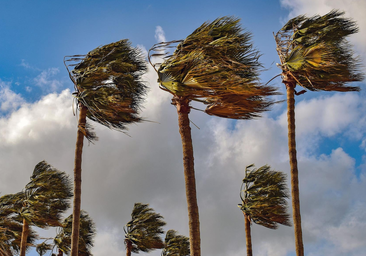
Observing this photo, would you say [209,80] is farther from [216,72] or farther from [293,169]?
[293,169]

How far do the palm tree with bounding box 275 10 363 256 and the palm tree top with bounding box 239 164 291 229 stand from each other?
17.0 feet

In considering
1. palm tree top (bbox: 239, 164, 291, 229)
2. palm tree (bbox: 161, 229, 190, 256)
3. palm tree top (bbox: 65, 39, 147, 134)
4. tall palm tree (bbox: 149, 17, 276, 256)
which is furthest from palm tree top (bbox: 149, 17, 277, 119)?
palm tree (bbox: 161, 229, 190, 256)

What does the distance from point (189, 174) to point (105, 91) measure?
19.8 ft

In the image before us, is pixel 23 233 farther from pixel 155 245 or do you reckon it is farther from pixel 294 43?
pixel 294 43

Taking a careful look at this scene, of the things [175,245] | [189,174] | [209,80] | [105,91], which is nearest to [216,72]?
[209,80]

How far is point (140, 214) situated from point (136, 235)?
157 centimetres

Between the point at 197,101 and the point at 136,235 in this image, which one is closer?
the point at 197,101

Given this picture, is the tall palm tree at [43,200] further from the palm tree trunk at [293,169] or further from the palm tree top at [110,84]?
the palm tree trunk at [293,169]

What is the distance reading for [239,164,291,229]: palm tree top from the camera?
20.9 m

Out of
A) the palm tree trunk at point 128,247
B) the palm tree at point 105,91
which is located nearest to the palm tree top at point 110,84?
the palm tree at point 105,91

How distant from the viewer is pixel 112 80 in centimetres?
1527

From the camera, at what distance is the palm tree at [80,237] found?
1000 inches

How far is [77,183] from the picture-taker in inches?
591

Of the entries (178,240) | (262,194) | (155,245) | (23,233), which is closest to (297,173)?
(262,194)
